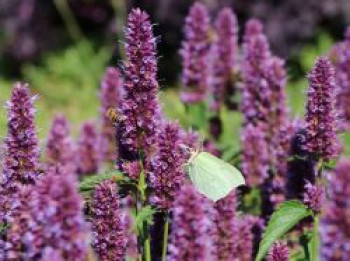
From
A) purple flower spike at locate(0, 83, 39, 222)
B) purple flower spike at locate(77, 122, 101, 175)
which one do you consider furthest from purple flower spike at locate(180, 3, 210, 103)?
purple flower spike at locate(0, 83, 39, 222)

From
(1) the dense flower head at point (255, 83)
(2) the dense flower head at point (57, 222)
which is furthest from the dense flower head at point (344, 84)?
(2) the dense flower head at point (57, 222)

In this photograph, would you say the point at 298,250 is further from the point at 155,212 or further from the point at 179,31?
the point at 179,31

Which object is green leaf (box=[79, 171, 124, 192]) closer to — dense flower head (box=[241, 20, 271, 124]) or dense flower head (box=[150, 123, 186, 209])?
dense flower head (box=[150, 123, 186, 209])

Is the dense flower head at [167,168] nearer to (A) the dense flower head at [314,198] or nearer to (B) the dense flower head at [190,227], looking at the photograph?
(A) the dense flower head at [314,198]

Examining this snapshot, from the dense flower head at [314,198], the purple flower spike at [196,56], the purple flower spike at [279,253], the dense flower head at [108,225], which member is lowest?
the purple flower spike at [279,253]

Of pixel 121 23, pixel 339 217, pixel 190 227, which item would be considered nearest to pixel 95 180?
pixel 190 227
